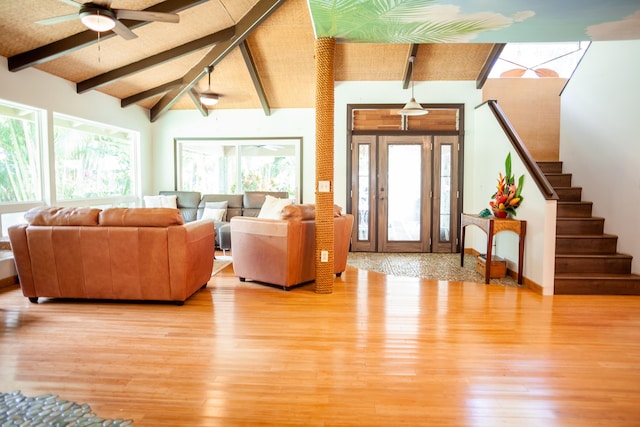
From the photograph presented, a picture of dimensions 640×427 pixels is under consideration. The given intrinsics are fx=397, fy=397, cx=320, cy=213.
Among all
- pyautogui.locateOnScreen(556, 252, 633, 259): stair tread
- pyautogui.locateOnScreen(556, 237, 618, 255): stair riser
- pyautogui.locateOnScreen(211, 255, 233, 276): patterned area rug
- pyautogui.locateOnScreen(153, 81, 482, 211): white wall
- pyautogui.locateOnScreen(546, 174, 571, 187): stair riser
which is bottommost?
pyautogui.locateOnScreen(211, 255, 233, 276): patterned area rug

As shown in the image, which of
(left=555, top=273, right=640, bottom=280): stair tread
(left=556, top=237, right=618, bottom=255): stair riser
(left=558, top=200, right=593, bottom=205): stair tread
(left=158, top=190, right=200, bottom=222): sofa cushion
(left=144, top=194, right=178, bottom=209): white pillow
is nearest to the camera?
(left=555, top=273, right=640, bottom=280): stair tread

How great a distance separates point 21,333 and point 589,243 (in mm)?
5976

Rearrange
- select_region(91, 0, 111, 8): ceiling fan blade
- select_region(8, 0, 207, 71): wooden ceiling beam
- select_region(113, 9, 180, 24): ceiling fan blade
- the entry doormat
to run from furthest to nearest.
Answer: select_region(8, 0, 207, 71): wooden ceiling beam
select_region(113, 9, 180, 24): ceiling fan blade
select_region(91, 0, 111, 8): ceiling fan blade
the entry doormat

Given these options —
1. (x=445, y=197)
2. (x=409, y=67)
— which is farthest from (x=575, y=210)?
(x=409, y=67)

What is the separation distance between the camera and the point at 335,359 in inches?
106

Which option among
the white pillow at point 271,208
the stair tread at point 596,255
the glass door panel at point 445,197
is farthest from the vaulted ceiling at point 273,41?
the stair tread at point 596,255

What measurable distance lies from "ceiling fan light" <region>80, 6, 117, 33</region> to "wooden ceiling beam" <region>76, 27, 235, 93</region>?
2323 millimetres

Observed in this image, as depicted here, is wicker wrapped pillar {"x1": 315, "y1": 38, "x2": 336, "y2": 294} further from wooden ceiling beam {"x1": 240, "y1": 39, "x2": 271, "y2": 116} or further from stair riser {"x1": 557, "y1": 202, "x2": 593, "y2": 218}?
stair riser {"x1": 557, "y1": 202, "x2": 593, "y2": 218}

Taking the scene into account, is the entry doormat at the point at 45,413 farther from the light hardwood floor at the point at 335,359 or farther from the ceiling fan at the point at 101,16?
the ceiling fan at the point at 101,16

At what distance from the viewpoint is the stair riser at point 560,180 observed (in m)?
5.87

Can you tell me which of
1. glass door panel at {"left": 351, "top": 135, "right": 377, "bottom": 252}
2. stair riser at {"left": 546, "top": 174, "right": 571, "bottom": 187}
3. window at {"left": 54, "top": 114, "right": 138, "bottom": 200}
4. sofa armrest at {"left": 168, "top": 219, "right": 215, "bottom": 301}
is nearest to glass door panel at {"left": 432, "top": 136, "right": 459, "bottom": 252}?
glass door panel at {"left": 351, "top": 135, "right": 377, "bottom": 252}

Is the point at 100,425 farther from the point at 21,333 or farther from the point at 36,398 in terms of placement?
the point at 21,333

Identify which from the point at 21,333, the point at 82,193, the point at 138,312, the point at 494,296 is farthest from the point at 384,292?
the point at 82,193

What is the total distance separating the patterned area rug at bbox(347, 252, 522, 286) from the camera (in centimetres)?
516
